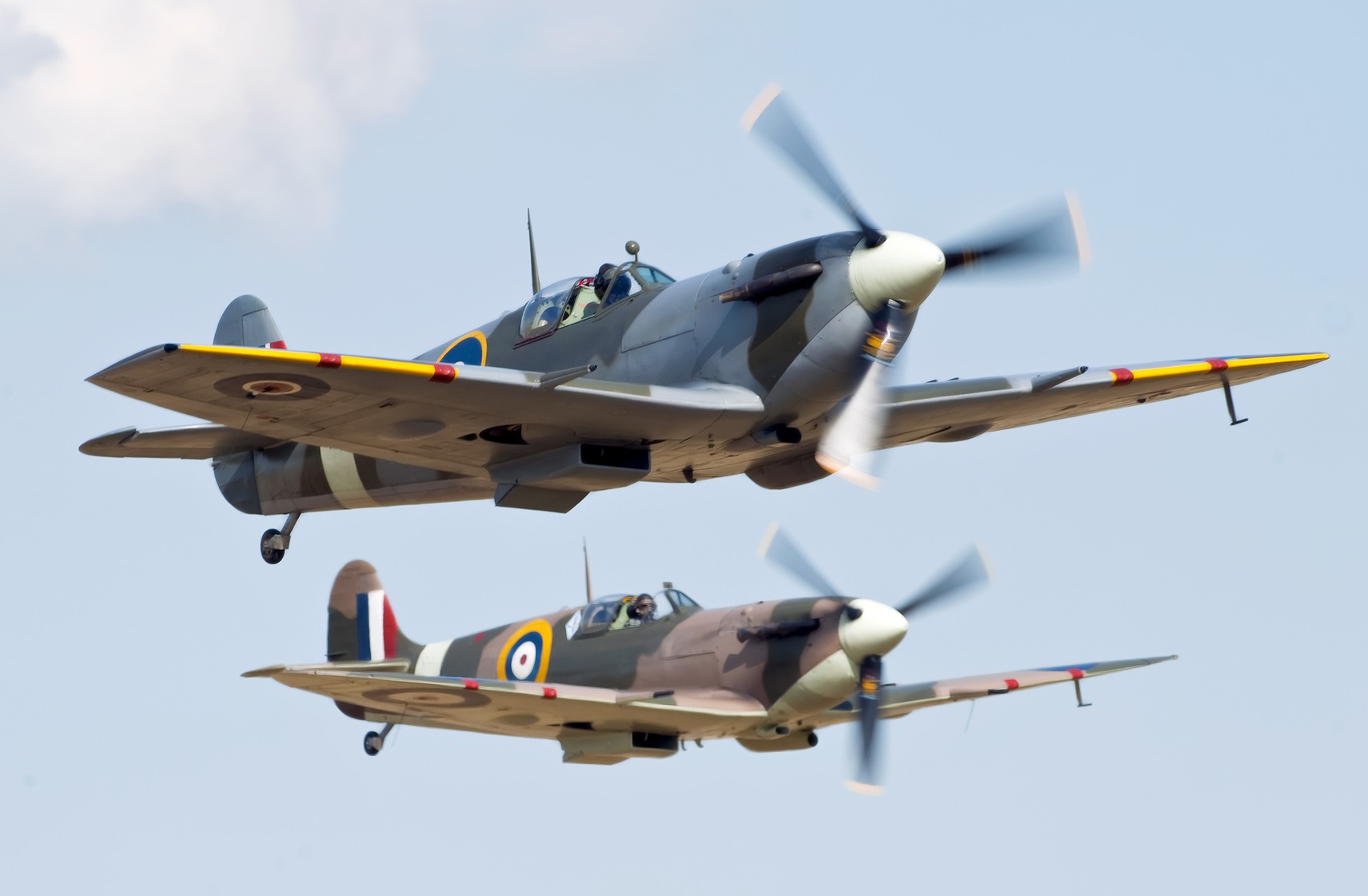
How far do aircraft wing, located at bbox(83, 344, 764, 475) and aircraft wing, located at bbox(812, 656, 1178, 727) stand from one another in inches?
356

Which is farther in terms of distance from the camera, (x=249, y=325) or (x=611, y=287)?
(x=249, y=325)

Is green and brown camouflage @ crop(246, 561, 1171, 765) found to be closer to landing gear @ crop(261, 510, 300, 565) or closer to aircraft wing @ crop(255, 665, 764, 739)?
aircraft wing @ crop(255, 665, 764, 739)

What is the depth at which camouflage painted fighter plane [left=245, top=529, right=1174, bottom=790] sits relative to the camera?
22516mm

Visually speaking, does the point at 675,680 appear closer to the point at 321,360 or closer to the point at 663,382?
the point at 663,382

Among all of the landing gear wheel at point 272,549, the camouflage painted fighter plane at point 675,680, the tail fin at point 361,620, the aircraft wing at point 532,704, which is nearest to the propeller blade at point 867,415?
the camouflage painted fighter plane at point 675,680

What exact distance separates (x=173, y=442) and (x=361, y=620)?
39.0ft

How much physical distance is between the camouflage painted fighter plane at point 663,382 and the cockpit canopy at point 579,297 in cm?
2

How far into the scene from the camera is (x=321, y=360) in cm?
1481

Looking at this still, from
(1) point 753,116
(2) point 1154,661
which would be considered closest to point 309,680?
(1) point 753,116

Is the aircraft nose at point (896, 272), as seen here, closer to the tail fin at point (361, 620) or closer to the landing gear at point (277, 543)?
the landing gear at point (277, 543)

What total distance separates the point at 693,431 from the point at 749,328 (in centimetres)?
111

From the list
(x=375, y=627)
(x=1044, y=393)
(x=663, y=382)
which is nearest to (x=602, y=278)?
(x=663, y=382)

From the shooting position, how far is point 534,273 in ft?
68.6

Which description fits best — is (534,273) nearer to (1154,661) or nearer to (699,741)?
(699,741)
